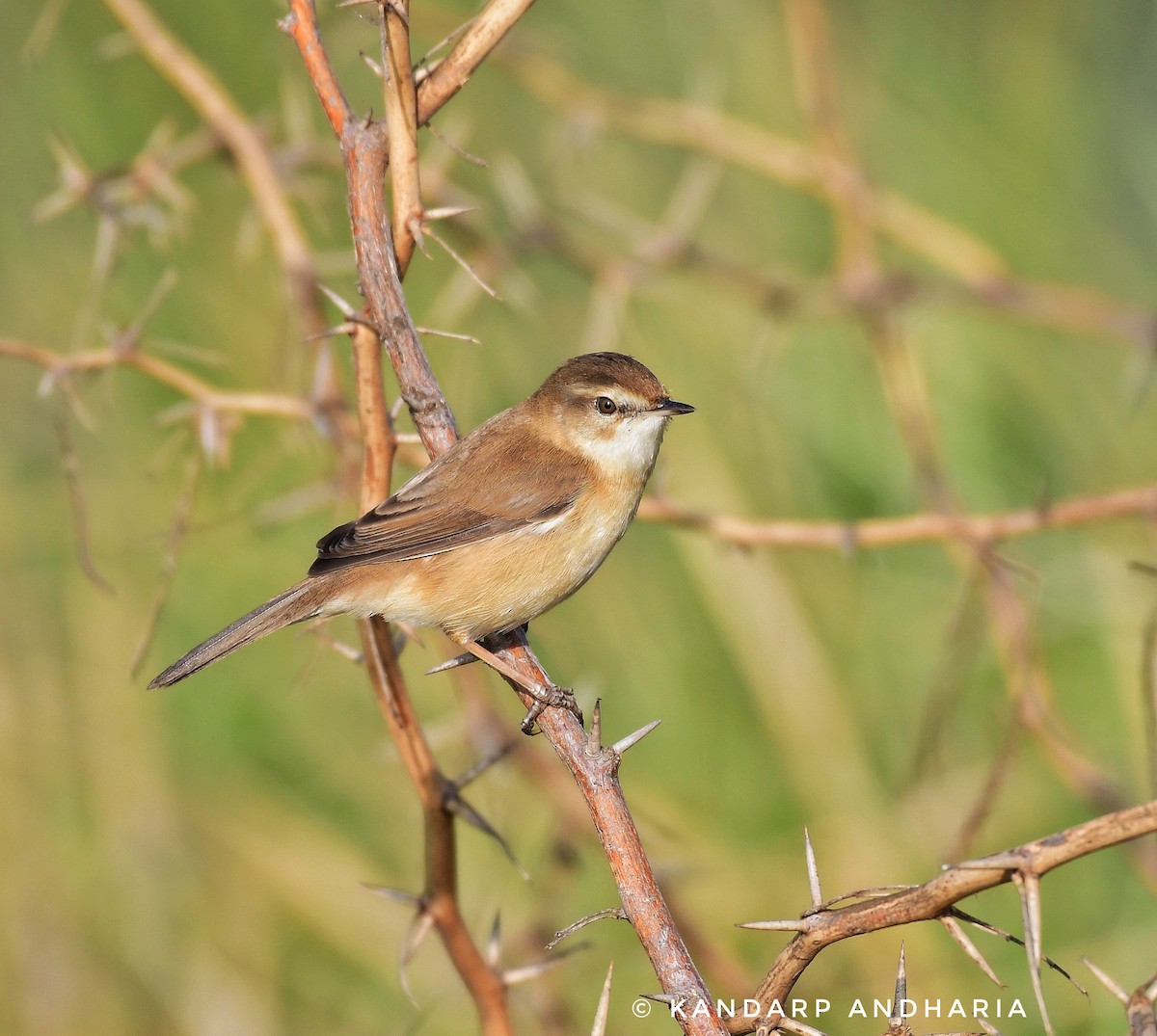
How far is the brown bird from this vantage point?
3.26m

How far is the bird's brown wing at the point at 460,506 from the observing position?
323 cm

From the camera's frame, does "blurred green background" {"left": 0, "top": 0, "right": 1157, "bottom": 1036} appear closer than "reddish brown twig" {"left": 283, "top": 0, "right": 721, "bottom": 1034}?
No

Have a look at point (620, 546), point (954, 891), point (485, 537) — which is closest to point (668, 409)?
point (485, 537)

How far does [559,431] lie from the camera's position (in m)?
3.78

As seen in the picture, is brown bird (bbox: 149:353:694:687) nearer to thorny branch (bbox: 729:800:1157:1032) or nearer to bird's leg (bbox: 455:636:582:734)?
bird's leg (bbox: 455:636:582:734)

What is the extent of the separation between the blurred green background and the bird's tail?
248 millimetres

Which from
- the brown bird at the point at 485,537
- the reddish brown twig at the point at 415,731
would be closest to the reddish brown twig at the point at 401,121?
the reddish brown twig at the point at 415,731

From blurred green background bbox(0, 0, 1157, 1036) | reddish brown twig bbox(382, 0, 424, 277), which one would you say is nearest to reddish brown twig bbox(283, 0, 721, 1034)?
reddish brown twig bbox(382, 0, 424, 277)

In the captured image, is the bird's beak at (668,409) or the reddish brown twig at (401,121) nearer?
the reddish brown twig at (401,121)

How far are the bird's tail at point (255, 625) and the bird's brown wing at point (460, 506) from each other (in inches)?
3.8

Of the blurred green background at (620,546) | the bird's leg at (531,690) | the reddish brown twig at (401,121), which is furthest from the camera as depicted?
the blurred green background at (620,546)

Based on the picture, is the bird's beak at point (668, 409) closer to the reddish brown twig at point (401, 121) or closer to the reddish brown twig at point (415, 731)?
the reddish brown twig at point (415, 731)

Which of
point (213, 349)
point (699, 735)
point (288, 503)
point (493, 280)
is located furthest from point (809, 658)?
point (213, 349)

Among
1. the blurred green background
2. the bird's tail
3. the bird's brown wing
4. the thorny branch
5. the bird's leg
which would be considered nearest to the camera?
the thorny branch
